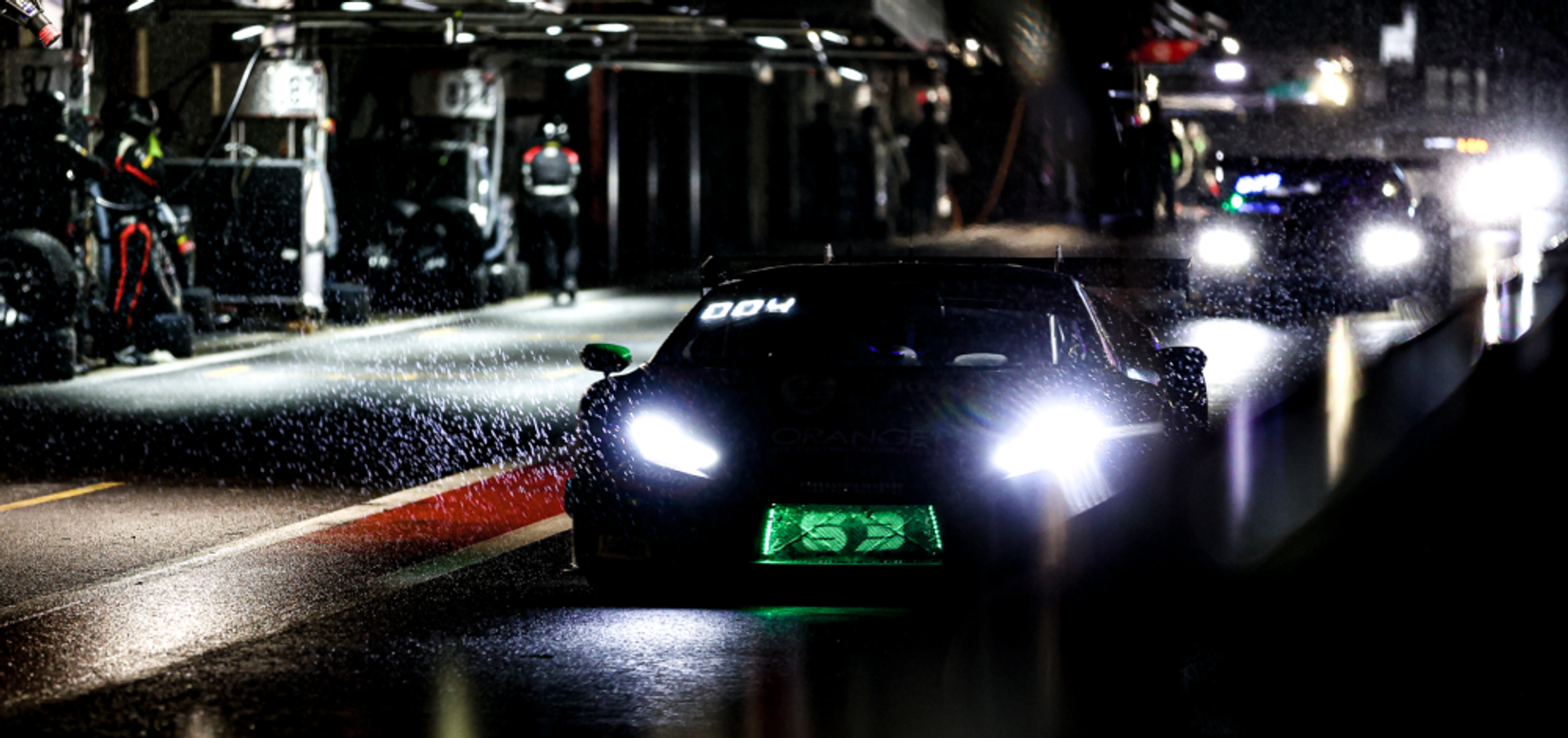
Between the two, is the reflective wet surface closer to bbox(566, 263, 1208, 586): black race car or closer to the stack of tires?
bbox(566, 263, 1208, 586): black race car

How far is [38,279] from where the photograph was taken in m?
16.2

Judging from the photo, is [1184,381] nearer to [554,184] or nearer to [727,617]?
[727,617]

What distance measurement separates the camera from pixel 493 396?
48.6ft

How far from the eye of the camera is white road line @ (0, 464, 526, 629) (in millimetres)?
7277

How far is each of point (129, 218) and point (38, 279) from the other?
1.09 metres

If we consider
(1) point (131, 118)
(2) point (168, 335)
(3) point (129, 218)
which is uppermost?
(1) point (131, 118)

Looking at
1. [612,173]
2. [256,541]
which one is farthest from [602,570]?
[612,173]

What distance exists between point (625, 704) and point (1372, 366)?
10.6 metres

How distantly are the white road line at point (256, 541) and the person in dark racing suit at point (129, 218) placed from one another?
23.1 feet


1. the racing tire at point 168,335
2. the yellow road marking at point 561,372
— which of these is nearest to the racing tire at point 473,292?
the racing tire at point 168,335

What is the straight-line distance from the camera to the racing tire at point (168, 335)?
17.5m

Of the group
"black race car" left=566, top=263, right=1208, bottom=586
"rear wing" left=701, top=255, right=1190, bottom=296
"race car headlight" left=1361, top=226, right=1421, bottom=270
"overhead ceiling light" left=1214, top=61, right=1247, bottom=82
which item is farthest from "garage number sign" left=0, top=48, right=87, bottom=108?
"overhead ceiling light" left=1214, top=61, right=1247, bottom=82

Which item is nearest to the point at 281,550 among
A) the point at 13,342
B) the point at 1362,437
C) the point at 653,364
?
the point at 653,364

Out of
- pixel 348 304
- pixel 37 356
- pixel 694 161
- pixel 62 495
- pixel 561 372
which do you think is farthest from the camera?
pixel 694 161
